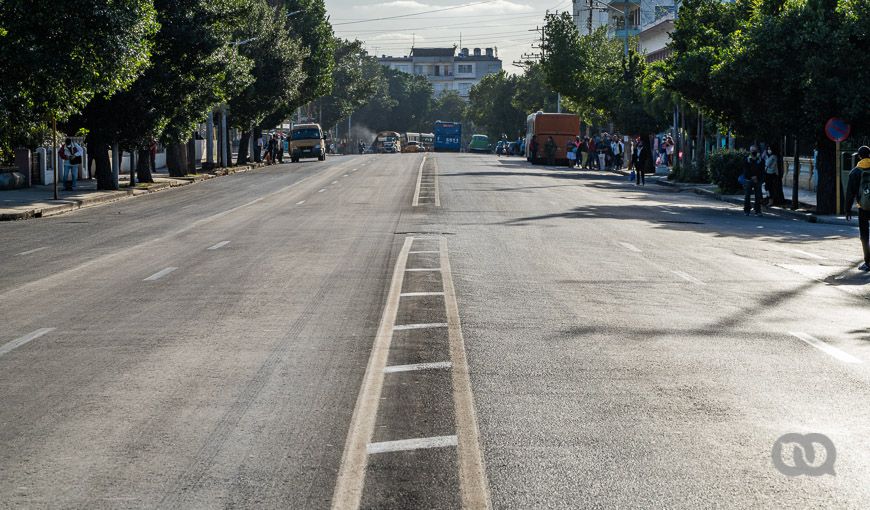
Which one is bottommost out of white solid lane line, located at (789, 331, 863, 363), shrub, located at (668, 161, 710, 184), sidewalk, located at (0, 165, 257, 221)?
white solid lane line, located at (789, 331, 863, 363)

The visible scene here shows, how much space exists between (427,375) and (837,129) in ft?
81.6

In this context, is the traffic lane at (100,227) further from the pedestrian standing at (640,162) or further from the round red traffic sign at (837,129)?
the round red traffic sign at (837,129)

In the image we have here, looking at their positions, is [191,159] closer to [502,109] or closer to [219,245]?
[219,245]

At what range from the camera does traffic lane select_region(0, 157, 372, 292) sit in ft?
61.8

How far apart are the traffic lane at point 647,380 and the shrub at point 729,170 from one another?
25.0m

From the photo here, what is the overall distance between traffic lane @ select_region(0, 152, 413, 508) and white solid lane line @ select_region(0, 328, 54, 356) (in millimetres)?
148

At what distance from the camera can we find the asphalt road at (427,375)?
6.18 metres

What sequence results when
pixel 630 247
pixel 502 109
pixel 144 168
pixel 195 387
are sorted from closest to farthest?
pixel 195 387 → pixel 630 247 → pixel 144 168 → pixel 502 109

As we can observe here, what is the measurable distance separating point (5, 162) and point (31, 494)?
38800 millimetres

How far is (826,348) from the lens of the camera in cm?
1070

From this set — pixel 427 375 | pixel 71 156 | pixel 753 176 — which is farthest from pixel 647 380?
pixel 71 156

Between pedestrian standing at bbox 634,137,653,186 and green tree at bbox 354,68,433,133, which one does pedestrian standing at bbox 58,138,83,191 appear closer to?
pedestrian standing at bbox 634,137,653,186

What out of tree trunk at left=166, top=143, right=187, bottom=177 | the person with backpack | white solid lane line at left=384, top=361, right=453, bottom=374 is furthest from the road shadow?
tree trunk at left=166, top=143, right=187, bottom=177

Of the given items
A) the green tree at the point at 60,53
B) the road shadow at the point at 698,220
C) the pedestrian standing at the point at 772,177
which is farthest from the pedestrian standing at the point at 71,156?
the pedestrian standing at the point at 772,177
